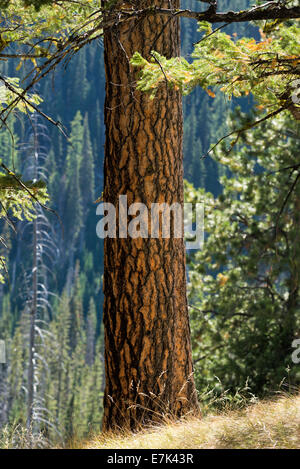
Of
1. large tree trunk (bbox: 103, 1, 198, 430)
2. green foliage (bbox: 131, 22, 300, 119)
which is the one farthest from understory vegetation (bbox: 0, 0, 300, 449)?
large tree trunk (bbox: 103, 1, 198, 430)

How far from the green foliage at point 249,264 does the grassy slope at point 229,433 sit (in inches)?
268

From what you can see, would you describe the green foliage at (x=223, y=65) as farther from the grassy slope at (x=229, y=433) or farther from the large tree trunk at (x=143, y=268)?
the grassy slope at (x=229, y=433)

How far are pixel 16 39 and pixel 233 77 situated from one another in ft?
6.38

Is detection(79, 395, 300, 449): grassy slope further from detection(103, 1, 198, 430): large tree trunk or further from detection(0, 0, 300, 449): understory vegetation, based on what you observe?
detection(103, 1, 198, 430): large tree trunk

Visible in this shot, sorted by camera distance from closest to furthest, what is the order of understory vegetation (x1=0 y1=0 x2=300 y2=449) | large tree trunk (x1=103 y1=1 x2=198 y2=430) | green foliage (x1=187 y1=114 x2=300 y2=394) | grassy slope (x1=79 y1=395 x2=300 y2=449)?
grassy slope (x1=79 y1=395 x2=300 y2=449), understory vegetation (x1=0 y1=0 x2=300 y2=449), large tree trunk (x1=103 y1=1 x2=198 y2=430), green foliage (x1=187 y1=114 x2=300 y2=394)

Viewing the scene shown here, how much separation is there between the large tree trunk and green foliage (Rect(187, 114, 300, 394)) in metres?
6.50

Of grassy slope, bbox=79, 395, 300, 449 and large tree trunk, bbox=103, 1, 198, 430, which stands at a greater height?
large tree trunk, bbox=103, 1, 198, 430

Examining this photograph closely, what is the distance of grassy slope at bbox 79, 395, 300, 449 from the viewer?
3.39m

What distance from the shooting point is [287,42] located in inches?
188

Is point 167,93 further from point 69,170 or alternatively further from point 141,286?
point 69,170

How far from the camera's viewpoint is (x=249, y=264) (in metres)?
11.8

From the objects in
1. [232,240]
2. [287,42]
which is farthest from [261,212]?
[287,42]

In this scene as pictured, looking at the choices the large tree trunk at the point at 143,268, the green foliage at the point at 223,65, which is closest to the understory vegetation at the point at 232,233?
the green foliage at the point at 223,65

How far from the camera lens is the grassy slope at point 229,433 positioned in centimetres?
339
